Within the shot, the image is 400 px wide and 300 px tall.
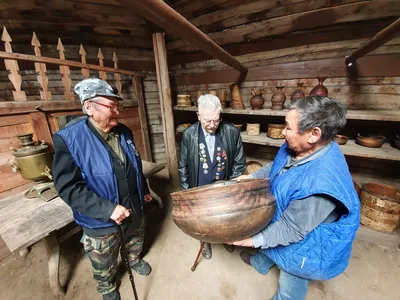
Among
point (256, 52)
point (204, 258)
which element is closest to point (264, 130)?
point (256, 52)

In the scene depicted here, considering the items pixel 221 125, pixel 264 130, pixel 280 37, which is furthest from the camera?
pixel 264 130

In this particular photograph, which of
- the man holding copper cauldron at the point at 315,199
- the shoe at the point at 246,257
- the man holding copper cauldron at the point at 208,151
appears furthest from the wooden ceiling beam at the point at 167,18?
the shoe at the point at 246,257

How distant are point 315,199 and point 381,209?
210 centimetres

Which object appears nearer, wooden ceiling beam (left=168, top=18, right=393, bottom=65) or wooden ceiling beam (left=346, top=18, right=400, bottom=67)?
wooden ceiling beam (left=346, top=18, right=400, bottom=67)

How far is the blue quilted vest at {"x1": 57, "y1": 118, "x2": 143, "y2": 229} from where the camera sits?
1206 millimetres

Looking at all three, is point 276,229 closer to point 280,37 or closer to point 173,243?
point 173,243

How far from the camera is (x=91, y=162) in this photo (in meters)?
1.25

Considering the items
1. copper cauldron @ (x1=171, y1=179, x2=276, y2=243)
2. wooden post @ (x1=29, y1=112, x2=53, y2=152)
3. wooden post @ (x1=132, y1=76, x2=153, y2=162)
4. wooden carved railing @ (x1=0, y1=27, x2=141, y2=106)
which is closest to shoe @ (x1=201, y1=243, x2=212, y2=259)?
copper cauldron @ (x1=171, y1=179, x2=276, y2=243)

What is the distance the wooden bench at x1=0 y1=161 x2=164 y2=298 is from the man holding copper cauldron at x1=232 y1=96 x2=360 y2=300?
1451mm

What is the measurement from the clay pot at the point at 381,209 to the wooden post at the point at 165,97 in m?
2.85

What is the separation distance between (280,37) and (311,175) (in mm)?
2609

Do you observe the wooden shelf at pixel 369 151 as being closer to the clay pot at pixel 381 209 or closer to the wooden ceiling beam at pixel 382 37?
the clay pot at pixel 381 209

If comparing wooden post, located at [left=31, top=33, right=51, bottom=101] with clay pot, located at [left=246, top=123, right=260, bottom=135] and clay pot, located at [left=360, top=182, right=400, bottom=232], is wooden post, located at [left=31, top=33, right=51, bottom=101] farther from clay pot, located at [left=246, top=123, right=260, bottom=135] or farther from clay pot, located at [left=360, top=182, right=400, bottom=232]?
clay pot, located at [left=360, top=182, right=400, bottom=232]

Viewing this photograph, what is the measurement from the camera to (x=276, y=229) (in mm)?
1018
